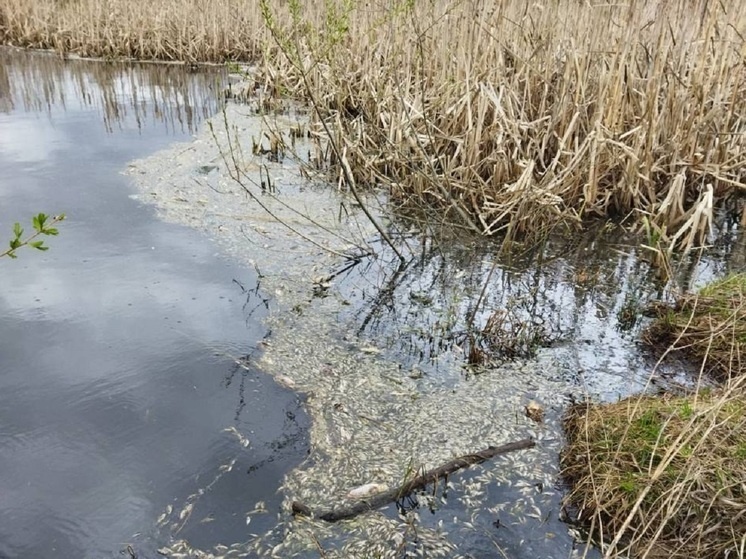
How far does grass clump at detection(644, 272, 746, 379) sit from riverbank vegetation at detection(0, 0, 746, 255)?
1.81 feet

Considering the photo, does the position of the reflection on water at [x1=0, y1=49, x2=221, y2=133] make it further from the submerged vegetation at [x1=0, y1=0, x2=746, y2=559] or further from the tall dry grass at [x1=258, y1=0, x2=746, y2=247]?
the tall dry grass at [x1=258, y1=0, x2=746, y2=247]

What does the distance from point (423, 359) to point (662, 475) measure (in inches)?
46.7

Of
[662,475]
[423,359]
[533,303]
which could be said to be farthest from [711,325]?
[423,359]

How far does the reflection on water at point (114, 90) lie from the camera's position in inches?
287

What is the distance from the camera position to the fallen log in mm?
1988

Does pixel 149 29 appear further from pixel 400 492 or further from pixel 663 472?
pixel 663 472

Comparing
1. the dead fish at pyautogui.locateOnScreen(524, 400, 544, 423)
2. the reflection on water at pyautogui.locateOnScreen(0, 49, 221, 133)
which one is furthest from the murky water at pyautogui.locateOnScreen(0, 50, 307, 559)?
the reflection on water at pyautogui.locateOnScreen(0, 49, 221, 133)

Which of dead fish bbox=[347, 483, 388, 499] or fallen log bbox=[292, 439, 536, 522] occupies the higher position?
fallen log bbox=[292, 439, 536, 522]

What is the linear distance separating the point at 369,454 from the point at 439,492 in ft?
1.06

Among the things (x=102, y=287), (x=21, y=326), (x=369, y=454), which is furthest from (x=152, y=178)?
(x=369, y=454)

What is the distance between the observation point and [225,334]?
3.05m

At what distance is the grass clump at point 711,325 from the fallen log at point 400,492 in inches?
45.3

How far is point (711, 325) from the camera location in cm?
287

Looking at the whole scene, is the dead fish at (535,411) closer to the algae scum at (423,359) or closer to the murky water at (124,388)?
the algae scum at (423,359)
